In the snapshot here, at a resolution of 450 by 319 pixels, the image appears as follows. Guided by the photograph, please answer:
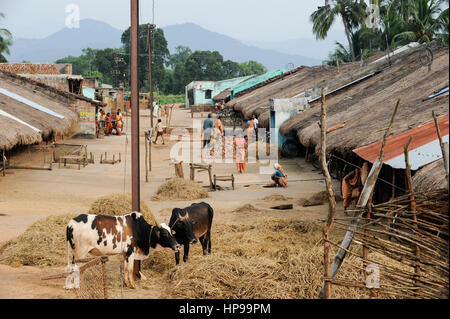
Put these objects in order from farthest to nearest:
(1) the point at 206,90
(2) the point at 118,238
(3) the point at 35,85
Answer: (1) the point at 206,90 < (3) the point at 35,85 < (2) the point at 118,238

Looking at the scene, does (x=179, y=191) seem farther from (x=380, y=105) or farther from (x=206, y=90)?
(x=206, y=90)

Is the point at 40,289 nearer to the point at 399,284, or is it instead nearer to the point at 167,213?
the point at 399,284

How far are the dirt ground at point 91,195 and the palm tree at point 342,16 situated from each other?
25.5 metres

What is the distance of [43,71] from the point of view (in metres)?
42.8

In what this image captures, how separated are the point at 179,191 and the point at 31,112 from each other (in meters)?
Answer: 8.78

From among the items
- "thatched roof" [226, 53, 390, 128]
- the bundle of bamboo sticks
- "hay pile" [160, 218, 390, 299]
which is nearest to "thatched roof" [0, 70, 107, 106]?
"thatched roof" [226, 53, 390, 128]

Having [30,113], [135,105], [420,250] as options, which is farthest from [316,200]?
[30,113]

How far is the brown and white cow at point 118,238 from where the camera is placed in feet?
30.5

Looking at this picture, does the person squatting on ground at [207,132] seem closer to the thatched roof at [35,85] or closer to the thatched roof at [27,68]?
the thatched roof at [35,85]

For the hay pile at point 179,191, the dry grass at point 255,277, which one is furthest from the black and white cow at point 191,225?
the hay pile at point 179,191

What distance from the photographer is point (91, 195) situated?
58.4 feet

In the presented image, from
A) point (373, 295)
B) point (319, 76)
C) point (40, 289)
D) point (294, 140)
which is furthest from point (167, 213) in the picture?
point (319, 76)

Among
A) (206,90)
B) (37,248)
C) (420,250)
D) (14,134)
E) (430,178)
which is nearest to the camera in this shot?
(420,250)

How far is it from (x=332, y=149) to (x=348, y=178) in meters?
0.96
